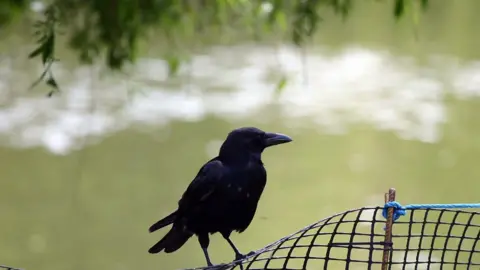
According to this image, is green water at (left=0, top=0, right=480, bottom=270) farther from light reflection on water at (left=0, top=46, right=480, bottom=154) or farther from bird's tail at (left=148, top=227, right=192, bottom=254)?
bird's tail at (left=148, top=227, right=192, bottom=254)

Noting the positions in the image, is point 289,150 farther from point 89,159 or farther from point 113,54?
point 113,54

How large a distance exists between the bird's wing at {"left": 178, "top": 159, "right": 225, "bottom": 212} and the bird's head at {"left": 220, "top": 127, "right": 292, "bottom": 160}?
4cm

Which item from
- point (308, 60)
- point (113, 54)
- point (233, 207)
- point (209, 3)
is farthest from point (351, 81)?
point (233, 207)

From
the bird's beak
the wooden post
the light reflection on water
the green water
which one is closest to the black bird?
the bird's beak

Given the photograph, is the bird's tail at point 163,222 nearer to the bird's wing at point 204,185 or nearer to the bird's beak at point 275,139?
the bird's wing at point 204,185

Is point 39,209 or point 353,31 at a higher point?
point 353,31

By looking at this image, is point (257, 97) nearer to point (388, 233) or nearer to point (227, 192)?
point (227, 192)

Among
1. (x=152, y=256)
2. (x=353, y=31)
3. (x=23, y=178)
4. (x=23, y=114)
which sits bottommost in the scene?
(x=152, y=256)

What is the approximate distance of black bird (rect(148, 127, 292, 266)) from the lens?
1.61 meters

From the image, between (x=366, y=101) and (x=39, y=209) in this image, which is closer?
(x=39, y=209)

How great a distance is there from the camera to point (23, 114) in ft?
19.8

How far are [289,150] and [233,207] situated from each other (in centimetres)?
361

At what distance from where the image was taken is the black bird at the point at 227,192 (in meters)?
1.61

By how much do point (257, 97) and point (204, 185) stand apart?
16.5 feet
